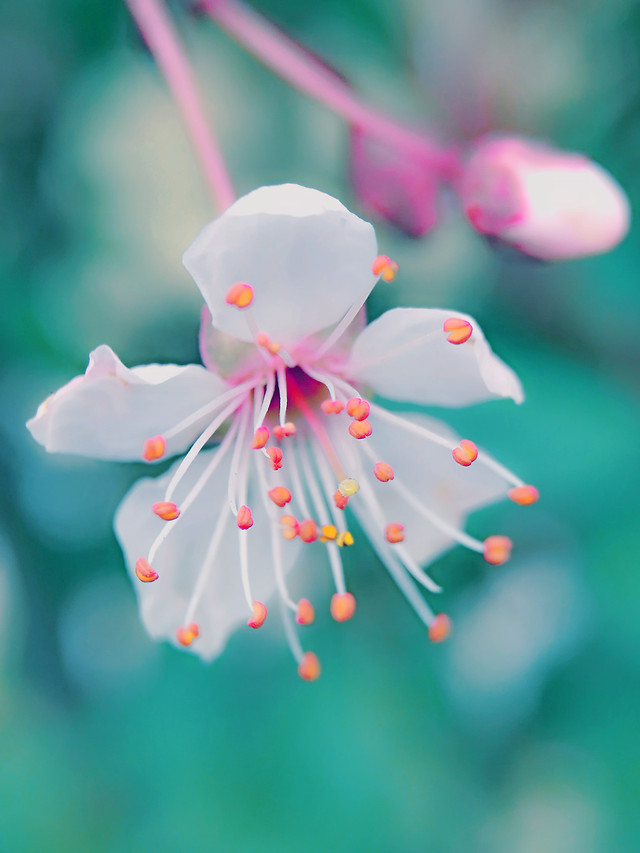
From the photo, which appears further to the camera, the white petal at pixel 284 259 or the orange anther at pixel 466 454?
the orange anther at pixel 466 454

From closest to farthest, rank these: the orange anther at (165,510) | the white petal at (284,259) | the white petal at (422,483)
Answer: the white petal at (284,259)
the orange anther at (165,510)
the white petal at (422,483)

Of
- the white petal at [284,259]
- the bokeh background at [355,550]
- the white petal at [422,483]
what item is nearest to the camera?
the white petal at [284,259]

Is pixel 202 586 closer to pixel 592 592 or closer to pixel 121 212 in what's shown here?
pixel 121 212

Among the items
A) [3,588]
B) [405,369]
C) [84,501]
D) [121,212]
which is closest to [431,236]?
[405,369]

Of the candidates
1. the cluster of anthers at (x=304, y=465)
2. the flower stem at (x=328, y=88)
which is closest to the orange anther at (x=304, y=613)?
the cluster of anthers at (x=304, y=465)

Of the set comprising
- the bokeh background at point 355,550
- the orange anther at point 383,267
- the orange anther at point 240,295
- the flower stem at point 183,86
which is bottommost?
the bokeh background at point 355,550

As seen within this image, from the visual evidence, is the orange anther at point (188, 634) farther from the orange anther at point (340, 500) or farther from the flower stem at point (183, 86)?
the flower stem at point (183, 86)

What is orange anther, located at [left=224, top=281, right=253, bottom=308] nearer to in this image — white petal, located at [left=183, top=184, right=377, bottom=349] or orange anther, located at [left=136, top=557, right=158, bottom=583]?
white petal, located at [left=183, top=184, right=377, bottom=349]
